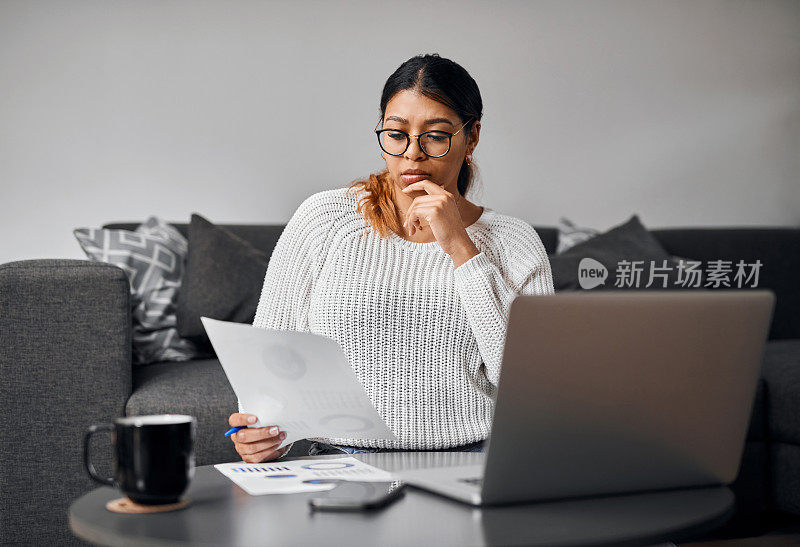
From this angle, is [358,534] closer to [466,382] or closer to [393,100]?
[466,382]

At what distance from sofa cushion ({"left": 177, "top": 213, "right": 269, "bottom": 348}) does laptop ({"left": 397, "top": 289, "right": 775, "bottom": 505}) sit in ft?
4.94

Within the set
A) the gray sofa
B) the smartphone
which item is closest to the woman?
the smartphone

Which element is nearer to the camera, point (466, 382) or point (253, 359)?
point (253, 359)

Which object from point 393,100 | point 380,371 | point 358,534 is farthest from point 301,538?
point 393,100

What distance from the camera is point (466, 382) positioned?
54.5 inches

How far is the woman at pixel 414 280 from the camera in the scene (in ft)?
4.37

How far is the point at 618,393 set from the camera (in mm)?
749

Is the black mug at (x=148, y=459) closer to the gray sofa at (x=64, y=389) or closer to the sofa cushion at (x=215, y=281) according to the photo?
the gray sofa at (x=64, y=389)

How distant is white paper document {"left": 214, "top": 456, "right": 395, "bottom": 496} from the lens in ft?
2.88

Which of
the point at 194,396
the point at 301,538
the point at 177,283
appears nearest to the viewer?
the point at 301,538

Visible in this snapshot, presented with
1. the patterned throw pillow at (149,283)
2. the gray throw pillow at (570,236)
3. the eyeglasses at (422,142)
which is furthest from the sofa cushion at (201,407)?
the gray throw pillow at (570,236)

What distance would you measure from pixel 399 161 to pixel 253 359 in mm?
556

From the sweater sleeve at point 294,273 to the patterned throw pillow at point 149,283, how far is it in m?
0.95

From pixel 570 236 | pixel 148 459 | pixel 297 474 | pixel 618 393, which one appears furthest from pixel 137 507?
pixel 570 236
